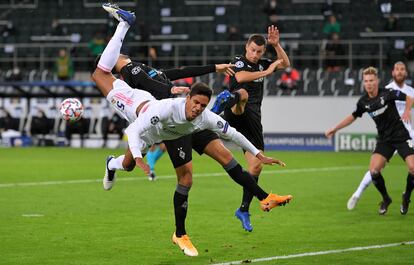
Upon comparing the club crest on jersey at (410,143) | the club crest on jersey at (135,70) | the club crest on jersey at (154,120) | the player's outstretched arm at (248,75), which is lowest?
the club crest on jersey at (410,143)

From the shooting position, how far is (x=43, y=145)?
35562mm

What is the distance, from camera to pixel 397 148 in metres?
14.9

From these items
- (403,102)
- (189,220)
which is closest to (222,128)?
(189,220)

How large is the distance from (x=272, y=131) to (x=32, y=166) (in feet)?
36.4

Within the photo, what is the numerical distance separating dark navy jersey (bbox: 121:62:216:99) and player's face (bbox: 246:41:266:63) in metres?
0.98

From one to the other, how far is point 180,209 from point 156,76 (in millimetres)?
2541

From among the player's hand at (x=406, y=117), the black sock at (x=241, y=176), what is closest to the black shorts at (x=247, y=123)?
the black sock at (x=241, y=176)

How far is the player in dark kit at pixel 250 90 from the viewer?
12.5m

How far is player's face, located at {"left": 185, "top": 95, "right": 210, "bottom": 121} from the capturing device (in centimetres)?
961

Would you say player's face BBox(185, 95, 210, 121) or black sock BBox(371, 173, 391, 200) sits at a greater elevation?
player's face BBox(185, 95, 210, 121)

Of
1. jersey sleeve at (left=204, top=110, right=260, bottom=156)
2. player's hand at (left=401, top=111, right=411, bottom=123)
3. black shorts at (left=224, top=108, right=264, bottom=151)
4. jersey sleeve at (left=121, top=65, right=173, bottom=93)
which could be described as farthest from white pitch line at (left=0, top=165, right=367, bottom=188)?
jersey sleeve at (left=204, top=110, right=260, bottom=156)

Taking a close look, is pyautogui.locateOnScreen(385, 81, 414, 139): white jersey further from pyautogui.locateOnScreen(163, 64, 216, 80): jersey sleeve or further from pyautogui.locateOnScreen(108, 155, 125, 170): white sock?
pyautogui.locateOnScreen(108, 155, 125, 170): white sock

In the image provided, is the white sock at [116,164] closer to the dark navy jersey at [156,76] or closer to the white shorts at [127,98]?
the white shorts at [127,98]

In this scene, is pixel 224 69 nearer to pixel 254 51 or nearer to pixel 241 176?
pixel 254 51
